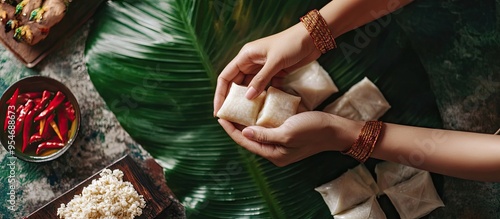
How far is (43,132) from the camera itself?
2564 millimetres

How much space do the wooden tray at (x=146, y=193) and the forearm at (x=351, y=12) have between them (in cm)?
115

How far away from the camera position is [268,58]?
2.31 m

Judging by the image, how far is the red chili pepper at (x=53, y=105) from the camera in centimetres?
256

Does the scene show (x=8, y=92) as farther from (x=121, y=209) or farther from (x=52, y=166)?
(x=121, y=209)

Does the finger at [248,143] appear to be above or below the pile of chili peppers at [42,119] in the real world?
above

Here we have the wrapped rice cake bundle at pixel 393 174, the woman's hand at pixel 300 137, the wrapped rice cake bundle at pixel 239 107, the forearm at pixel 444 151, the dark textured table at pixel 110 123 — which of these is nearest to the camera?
the forearm at pixel 444 151

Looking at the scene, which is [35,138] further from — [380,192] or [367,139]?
[380,192]

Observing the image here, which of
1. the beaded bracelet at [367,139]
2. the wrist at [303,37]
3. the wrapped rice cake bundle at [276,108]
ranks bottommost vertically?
the beaded bracelet at [367,139]

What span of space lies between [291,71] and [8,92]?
1.39 meters

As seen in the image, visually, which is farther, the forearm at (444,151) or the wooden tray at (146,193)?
the wooden tray at (146,193)

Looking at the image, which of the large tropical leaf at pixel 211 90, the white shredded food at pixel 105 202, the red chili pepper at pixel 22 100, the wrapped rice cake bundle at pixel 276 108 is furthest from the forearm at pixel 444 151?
the red chili pepper at pixel 22 100

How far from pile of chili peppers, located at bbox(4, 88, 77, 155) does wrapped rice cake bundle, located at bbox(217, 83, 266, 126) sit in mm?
813

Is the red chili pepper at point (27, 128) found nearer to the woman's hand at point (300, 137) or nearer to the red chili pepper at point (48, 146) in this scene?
the red chili pepper at point (48, 146)

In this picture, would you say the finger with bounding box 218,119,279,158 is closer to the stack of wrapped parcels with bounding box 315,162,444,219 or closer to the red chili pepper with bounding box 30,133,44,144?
the stack of wrapped parcels with bounding box 315,162,444,219
